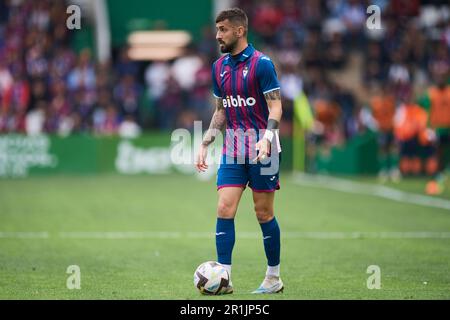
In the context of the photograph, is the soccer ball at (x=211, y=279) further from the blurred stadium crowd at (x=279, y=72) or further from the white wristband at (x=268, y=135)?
the blurred stadium crowd at (x=279, y=72)

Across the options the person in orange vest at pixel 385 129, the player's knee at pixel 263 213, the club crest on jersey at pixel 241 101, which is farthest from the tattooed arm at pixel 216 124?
the person in orange vest at pixel 385 129

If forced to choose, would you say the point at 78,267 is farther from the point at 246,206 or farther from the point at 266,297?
the point at 246,206

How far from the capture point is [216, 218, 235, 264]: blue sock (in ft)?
30.7

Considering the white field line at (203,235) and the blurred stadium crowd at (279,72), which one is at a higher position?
the blurred stadium crowd at (279,72)

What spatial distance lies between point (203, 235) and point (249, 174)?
4869mm

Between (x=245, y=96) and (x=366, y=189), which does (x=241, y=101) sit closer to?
(x=245, y=96)

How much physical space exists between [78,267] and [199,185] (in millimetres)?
12543

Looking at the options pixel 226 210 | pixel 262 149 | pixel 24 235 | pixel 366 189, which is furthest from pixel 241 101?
pixel 366 189

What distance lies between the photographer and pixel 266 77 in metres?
9.37

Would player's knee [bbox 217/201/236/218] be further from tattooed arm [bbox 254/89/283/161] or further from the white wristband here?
the white wristband

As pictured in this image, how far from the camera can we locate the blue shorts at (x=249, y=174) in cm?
943

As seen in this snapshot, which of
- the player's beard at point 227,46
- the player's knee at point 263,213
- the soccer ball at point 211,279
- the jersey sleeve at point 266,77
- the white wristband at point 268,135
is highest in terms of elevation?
the player's beard at point 227,46

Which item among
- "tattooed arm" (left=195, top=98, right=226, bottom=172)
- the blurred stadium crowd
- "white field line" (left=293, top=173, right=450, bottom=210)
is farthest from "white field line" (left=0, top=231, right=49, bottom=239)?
the blurred stadium crowd

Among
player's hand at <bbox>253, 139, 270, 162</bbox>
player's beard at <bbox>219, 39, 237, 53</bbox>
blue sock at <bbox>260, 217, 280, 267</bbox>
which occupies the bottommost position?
blue sock at <bbox>260, 217, 280, 267</bbox>
